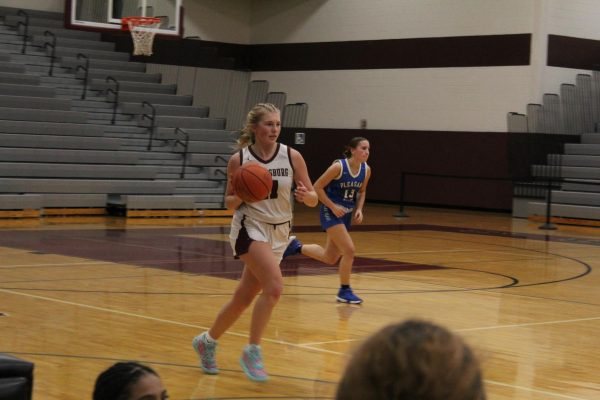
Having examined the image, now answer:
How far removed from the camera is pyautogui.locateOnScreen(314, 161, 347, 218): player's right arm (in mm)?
9675

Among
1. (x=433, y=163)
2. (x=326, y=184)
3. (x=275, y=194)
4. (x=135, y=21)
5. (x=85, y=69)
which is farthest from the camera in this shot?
(x=433, y=163)

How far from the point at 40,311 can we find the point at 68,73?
15.4 m

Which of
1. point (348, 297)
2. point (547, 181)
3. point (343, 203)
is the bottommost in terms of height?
point (348, 297)

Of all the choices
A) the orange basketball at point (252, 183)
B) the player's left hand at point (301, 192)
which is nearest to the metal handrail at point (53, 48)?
the player's left hand at point (301, 192)

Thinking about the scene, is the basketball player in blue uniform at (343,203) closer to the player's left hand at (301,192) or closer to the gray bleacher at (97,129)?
the player's left hand at (301,192)

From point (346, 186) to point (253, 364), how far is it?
394cm

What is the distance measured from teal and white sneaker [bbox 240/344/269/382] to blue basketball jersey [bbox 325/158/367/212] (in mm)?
3817

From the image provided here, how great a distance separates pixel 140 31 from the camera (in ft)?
63.7

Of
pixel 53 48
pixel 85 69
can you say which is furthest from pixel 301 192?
pixel 53 48

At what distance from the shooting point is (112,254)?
13.2 metres

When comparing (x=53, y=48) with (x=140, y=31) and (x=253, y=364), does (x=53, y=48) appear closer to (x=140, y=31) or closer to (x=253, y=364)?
(x=140, y=31)

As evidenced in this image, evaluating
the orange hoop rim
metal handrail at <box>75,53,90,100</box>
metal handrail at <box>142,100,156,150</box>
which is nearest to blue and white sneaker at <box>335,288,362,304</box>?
the orange hoop rim

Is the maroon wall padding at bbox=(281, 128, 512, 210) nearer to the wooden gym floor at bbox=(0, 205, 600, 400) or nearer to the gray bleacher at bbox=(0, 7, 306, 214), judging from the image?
the gray bleacher at bbox=(0, 7, 306, 214)

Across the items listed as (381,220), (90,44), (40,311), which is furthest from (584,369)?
(90,44)
